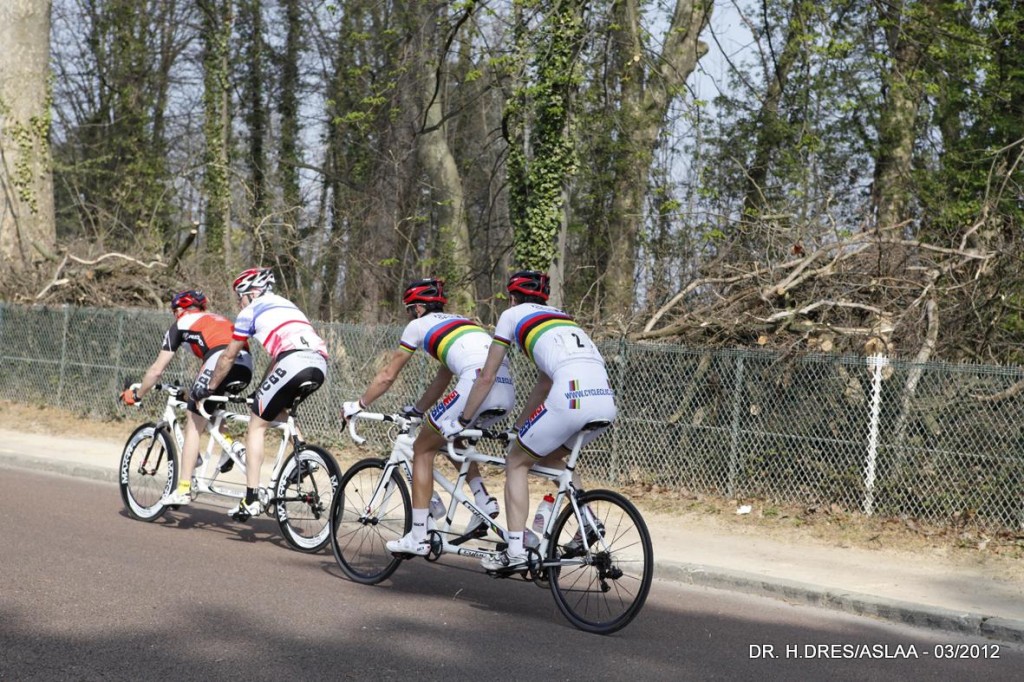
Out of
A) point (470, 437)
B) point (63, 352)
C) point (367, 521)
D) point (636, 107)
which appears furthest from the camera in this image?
point (636, 107)

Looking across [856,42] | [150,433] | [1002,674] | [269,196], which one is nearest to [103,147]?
[269,196]

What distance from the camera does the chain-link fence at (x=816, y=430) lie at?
10.4 metres

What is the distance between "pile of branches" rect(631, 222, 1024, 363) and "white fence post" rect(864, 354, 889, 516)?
30.1 inches

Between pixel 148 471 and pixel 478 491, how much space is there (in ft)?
12.9

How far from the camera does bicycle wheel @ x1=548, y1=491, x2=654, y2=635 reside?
679cm

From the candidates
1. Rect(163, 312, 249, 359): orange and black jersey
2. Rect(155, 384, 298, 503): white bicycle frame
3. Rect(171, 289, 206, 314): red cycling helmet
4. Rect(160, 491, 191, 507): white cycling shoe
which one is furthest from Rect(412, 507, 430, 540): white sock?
Rect(171, 289, 206, 314): red cycling helmet

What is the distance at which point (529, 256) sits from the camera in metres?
17.8

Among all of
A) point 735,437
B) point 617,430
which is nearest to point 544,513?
point 735,437

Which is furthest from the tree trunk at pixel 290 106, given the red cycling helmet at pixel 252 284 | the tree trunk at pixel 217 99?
the red cycling helmet at pixel 252 284

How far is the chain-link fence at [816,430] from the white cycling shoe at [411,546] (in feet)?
16.3

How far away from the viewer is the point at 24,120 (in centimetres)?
2462

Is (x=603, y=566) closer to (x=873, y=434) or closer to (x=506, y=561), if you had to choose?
(x=506, y=561)

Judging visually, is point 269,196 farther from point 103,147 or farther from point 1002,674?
point 1002,674

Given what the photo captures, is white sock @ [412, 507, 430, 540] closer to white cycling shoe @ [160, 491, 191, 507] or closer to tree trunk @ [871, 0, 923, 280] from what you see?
white cycling shoe @ [160, 491, 191, 507]
